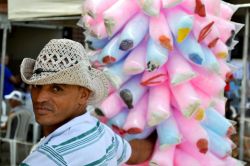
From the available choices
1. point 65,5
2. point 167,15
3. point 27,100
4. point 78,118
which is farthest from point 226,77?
point 27,100

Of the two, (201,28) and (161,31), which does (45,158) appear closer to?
(161,31)

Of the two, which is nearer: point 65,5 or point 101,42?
point 101,42

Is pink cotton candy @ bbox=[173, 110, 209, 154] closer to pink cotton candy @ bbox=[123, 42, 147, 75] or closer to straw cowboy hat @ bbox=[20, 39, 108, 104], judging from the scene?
pink cotton candy @ bbox=[123, 42, 147, 75]

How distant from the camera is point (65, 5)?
135 inches

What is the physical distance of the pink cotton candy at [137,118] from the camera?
2178mm

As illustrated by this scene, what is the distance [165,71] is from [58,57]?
891 mm

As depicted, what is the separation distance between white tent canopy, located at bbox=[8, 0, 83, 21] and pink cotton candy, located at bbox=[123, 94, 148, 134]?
4.18 ft

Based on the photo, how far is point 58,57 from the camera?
1.40 m

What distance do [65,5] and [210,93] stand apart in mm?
1527

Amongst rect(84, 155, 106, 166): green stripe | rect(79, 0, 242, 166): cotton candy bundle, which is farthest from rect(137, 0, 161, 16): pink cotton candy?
rect(84, 155, 106, 166): green stripe

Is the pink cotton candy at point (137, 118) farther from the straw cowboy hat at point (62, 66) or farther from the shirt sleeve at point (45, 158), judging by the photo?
the shirt sleeve at point (45, 158)

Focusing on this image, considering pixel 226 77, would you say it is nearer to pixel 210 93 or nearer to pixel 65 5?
pixel 210 93

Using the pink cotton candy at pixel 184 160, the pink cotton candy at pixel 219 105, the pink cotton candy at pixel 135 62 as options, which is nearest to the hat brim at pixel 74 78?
the pink cotton candy at pixel 135 62

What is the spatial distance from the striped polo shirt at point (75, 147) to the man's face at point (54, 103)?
4 cm
